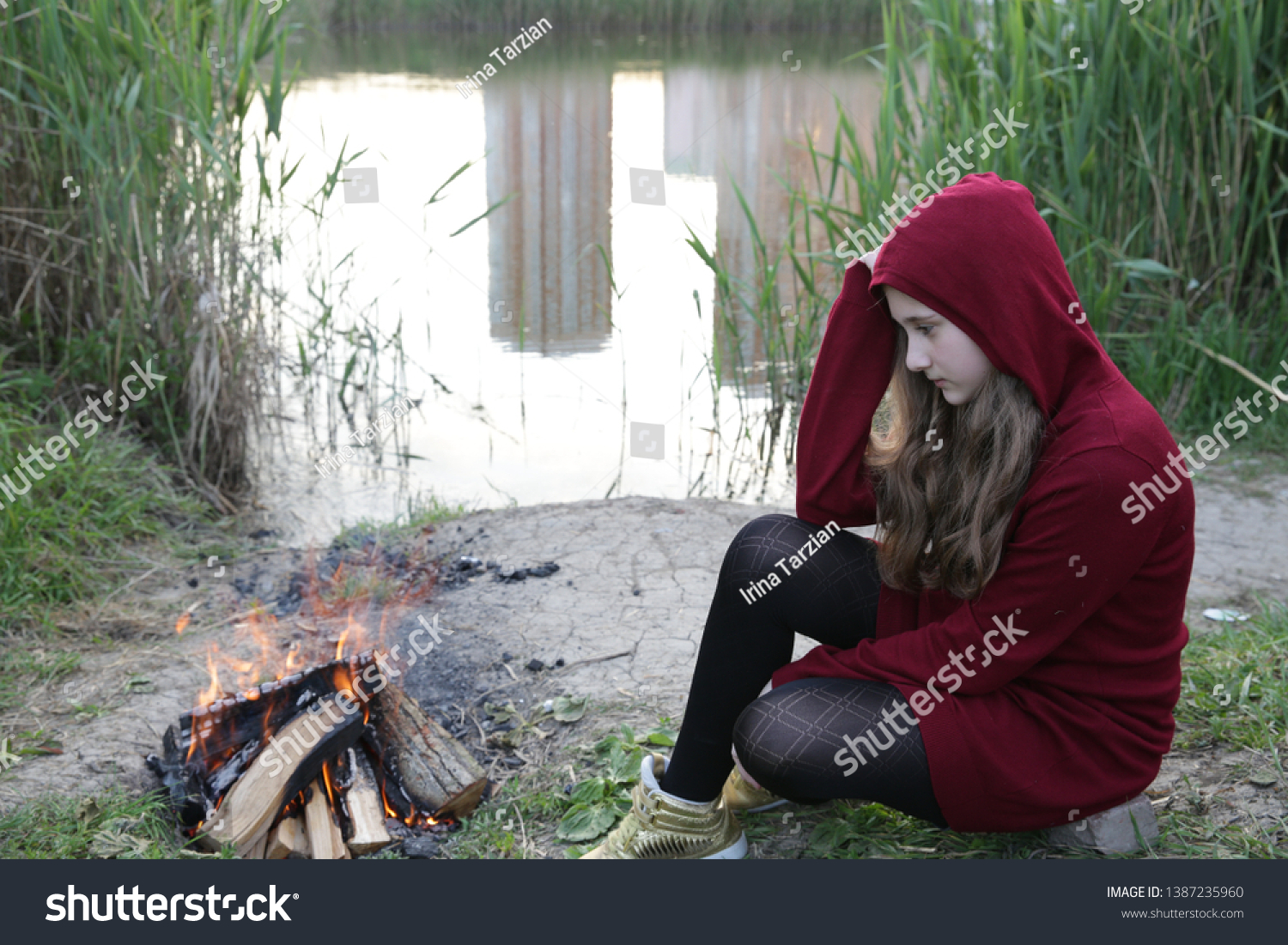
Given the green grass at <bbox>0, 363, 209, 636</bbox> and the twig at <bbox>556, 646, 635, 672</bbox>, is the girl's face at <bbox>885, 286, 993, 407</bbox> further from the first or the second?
the green grass at <bbox>0, 363, 209, 636</bbox>

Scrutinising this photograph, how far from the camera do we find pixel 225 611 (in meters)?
3.28

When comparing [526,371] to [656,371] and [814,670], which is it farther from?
[814,670]

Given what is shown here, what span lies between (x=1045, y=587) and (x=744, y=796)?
0.80 metres

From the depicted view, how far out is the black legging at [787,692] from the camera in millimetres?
1800

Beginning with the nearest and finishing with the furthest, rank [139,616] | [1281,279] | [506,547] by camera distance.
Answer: [139,616]
[506,547]
[1281,279]

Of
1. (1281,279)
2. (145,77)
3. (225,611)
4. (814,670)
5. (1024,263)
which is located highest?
(145,77)

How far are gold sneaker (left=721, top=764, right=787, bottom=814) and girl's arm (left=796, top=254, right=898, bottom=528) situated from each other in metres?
0.55

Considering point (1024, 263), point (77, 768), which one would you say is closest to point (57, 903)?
point (77, 768)

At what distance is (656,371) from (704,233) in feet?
2.44

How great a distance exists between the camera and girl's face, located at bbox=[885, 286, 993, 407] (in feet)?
5.58

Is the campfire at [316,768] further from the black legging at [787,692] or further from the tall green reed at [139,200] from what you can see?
the tall green reed at [139,200]

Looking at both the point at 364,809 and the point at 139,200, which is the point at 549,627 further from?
the point at 139,200

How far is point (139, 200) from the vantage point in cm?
377

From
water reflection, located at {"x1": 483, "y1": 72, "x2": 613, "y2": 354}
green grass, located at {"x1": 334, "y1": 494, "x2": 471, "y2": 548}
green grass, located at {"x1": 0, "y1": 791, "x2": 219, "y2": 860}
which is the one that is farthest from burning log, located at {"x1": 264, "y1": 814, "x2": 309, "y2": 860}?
water reflection, located at {"x1": 483, "y1": 72, "x2": 613, "y2": 354}
